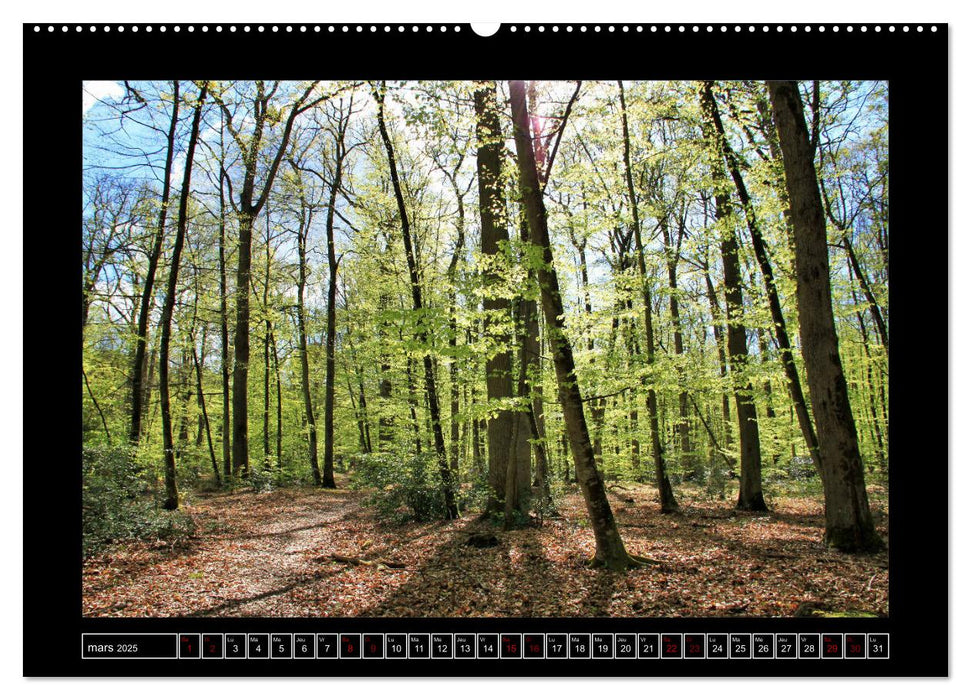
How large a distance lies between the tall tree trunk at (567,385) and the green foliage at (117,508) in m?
4.96

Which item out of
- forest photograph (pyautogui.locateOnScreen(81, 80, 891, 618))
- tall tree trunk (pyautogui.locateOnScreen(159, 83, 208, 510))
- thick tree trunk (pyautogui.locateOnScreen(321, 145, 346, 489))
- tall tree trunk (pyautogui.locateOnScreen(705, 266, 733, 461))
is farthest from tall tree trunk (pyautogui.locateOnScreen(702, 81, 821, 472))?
thick tree trunk (pyautogui.locateOnScreen(321, 145, 346, 489))

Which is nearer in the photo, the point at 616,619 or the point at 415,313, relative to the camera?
the point at 616,619

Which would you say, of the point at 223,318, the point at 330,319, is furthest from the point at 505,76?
the point at 223,318

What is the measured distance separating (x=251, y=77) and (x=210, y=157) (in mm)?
7320

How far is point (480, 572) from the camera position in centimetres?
548

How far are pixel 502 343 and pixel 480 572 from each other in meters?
2.71

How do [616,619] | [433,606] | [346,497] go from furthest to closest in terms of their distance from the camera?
[346,497]
[433,606]
[616,619]

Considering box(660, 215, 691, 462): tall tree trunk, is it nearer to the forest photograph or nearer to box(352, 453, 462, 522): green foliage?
the forest photograph

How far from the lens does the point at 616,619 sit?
2.28 m

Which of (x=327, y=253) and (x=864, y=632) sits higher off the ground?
(x=327, y=253)

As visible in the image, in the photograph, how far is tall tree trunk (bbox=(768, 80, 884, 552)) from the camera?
17.2 ft

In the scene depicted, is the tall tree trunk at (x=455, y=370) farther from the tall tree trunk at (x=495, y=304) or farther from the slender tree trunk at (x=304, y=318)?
the slender tree trunk at (x=304, y=318)
